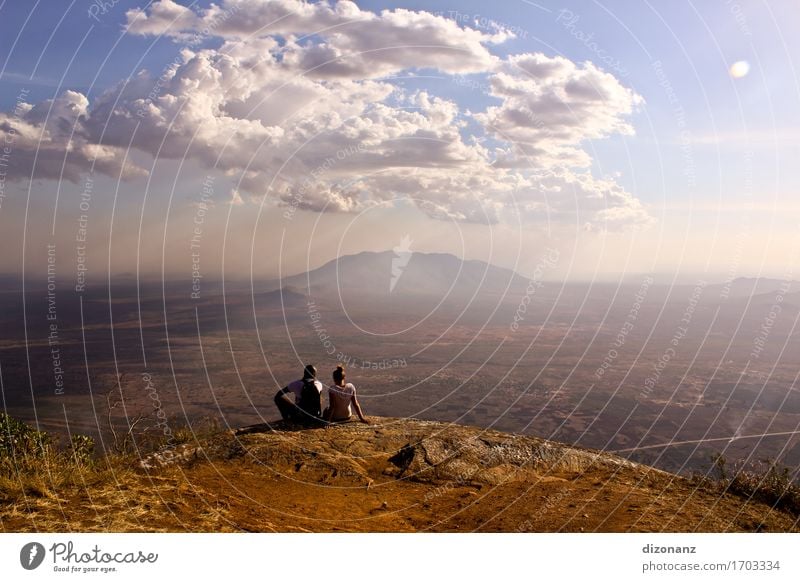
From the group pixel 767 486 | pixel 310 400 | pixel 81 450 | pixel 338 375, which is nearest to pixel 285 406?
pixel 310 400

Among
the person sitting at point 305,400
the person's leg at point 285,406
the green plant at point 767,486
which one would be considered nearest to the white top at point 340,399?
the person sitting at point 305,400

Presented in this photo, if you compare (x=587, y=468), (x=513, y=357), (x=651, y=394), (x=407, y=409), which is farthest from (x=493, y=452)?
(x=513, y=357)

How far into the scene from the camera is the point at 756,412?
331 ft

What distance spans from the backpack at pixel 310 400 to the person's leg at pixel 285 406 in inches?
8.6

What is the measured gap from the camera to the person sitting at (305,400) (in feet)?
42.2

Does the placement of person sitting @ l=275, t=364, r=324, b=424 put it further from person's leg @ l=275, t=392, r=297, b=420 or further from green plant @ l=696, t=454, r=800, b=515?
green plant @ l=696, t=454, r=800, b=515

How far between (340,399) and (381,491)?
3779mm

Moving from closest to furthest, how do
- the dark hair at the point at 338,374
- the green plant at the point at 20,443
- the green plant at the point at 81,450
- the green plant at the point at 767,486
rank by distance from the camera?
the green plant at the point at 20,443, the green plant at the point at 81,450, the green plant at the point at 767,486, the dark hair at the point at 338,374

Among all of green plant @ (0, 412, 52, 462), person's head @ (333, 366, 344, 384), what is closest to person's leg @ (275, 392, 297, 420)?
person's head @ (333, 366, 344, 384)

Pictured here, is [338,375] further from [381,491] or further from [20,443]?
[20,443]

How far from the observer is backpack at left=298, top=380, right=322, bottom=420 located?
12.9 meters

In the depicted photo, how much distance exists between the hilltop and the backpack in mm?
588

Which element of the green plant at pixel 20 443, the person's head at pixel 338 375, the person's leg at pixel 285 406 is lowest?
the green plant at pixel 20 443

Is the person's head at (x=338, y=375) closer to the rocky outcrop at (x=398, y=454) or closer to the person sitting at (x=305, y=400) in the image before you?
the person sitting at (x=305, y=400)
